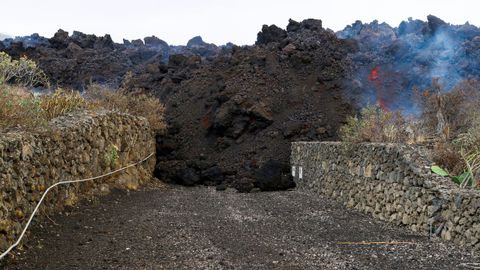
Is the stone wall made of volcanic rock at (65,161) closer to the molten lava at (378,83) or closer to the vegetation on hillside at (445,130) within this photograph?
the vegetation on hillside at (445,130)

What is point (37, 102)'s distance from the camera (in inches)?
318

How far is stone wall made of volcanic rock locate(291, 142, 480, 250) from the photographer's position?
20.6 ft

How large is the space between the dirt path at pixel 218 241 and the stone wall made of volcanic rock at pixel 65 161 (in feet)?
1.17

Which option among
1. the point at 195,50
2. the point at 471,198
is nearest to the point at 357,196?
the point at 471,198

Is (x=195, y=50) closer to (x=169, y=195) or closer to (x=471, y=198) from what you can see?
(x=169, y=195)

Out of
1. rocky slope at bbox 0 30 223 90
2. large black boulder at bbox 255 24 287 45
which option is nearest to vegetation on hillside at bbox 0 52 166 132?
large black boulder at bbox 255 24 287 45

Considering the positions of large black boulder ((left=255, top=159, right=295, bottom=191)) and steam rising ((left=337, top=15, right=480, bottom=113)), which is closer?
large black boulder ((left=255, top=159, right=295, bottom=191))

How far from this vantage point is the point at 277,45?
23375 millimetres

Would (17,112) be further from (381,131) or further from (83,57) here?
(83,57)

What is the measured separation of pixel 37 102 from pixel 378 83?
16932 mm

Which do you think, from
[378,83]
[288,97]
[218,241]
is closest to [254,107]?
[288,97]

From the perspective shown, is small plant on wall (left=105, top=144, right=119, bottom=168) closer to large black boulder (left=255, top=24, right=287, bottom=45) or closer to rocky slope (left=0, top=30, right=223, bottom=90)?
large black boulder (left=255, top=24, right=287, bottom=45)

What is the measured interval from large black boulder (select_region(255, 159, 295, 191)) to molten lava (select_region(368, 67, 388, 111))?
6987 millimetres

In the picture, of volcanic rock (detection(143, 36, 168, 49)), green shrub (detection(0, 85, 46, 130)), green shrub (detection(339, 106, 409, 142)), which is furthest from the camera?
volcanic rock (detection(143, 36, 168, 49))
